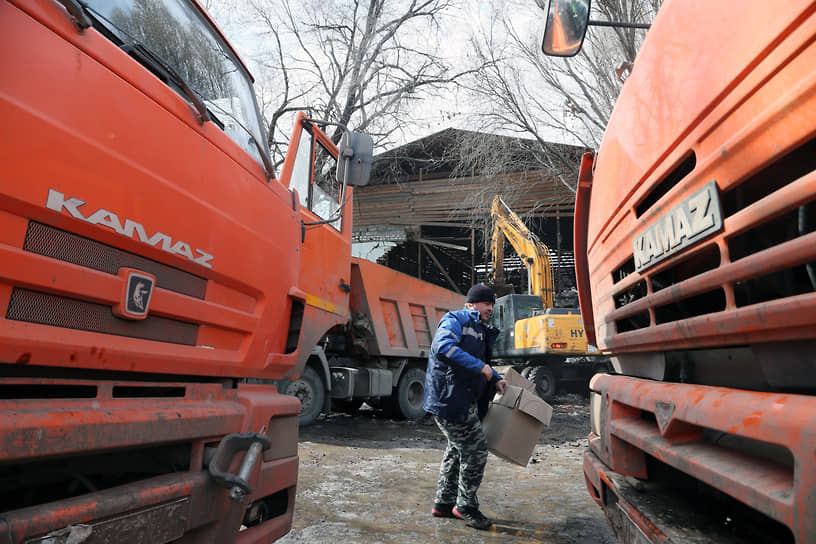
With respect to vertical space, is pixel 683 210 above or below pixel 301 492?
above

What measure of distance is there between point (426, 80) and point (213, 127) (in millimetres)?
13187

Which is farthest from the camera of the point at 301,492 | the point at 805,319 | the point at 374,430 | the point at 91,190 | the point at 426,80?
the point at 426,80

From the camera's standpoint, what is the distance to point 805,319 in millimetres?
1124

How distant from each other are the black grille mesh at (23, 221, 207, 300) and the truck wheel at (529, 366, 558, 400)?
10708 millimetres

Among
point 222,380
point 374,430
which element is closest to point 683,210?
point 222,380

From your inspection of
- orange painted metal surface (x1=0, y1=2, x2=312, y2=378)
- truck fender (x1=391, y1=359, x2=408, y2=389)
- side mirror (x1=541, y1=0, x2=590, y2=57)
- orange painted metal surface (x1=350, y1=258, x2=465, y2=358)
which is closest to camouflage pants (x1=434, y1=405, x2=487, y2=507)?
orange painted metal surface (x1=0, y1=2, x2=312, y2=378)

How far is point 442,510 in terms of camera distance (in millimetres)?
3770

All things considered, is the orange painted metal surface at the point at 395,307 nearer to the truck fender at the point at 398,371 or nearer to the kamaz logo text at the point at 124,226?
the truck fender at the point at 398,371

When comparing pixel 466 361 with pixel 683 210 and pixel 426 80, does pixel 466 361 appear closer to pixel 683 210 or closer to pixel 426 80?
pixel 683 210

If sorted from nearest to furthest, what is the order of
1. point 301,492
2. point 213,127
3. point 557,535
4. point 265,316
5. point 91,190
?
point 91,190
point 213,127
point 265,316
point 557,535
point 301,492

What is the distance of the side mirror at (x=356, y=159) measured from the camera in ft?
10.8

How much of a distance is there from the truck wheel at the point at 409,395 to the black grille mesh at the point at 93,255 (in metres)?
7.23

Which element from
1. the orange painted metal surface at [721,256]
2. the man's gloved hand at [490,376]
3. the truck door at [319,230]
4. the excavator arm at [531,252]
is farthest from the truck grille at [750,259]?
the excavator arm at [531,252]

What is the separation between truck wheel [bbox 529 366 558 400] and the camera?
11.8 meters
